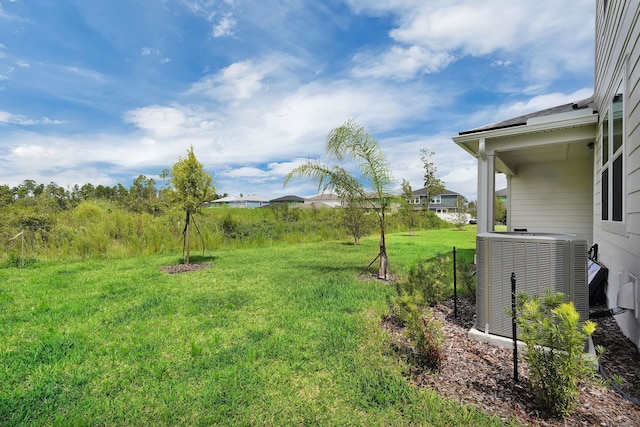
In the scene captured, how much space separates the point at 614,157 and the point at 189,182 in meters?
7.92

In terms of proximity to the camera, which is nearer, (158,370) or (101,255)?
(158,370)

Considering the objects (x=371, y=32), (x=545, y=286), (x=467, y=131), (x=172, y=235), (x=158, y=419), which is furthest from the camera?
(x=172, y=235)

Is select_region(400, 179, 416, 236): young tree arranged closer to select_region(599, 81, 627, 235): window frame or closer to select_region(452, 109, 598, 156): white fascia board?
select_region(452, 109, 598, 156): white fascia board

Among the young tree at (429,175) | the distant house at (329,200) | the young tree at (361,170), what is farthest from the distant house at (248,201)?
the young tree at (361,170)

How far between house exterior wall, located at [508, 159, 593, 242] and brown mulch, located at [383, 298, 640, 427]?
544 centimetres

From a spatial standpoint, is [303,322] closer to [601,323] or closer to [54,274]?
[601,323]

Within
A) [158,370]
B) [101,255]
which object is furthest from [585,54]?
[101,255]

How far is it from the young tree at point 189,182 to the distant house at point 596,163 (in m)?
6.08

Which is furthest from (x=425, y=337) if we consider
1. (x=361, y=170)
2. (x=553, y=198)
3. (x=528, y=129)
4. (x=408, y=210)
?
(x=408, y=210)

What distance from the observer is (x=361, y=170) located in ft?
20.7

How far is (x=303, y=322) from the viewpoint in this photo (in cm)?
362

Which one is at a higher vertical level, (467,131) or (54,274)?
(467,131)

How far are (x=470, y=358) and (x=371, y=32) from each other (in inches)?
314

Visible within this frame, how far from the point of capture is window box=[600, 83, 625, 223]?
10.4ft
